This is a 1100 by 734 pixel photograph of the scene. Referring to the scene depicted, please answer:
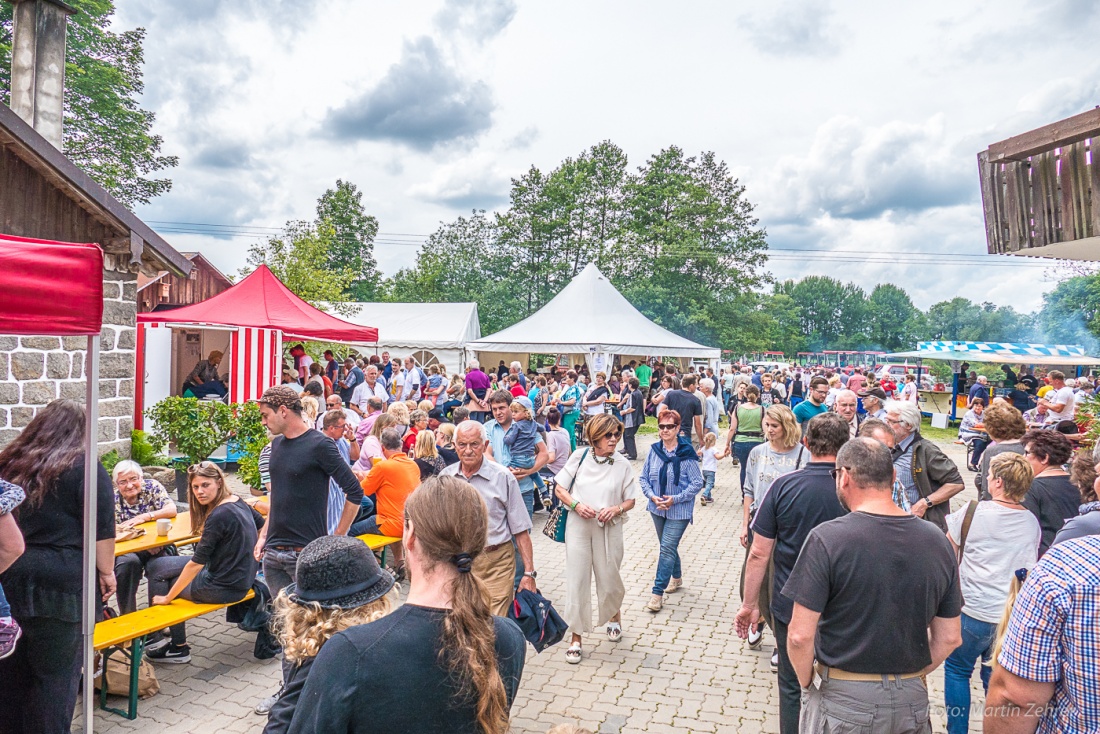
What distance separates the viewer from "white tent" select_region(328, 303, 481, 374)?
24297mm

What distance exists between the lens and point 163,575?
4.78 m

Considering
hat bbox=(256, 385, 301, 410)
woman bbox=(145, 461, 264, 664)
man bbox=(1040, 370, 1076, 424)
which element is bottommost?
woman bbox=(145, 461, 264, 664)

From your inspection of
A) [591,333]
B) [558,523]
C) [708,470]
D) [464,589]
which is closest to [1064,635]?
[464,589]

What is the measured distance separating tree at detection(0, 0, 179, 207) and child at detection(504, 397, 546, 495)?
74.4 ft

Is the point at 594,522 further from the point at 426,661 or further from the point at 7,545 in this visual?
the point at 426,661

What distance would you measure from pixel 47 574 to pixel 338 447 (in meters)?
2.89

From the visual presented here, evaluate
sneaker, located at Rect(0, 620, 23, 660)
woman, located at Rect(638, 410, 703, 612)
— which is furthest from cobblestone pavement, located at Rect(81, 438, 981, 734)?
sneaker, located at Rect(0, 620, 23, 660)

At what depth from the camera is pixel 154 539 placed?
5078mm

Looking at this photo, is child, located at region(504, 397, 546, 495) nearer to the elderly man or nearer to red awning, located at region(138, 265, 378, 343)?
the elderly man

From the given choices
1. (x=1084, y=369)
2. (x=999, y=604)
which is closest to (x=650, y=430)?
(x=999, y=604)

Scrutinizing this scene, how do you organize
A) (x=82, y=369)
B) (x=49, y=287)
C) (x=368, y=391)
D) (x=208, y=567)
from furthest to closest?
(x=368, y=391), (x=82, y=369), (x=208, y=567), (x=49, y=287)

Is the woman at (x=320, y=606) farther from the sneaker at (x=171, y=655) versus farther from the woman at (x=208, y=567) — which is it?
the sneaker at (x=171, y=655)

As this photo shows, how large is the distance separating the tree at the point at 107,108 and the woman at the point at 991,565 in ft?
87.2

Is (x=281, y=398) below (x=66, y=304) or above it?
below
